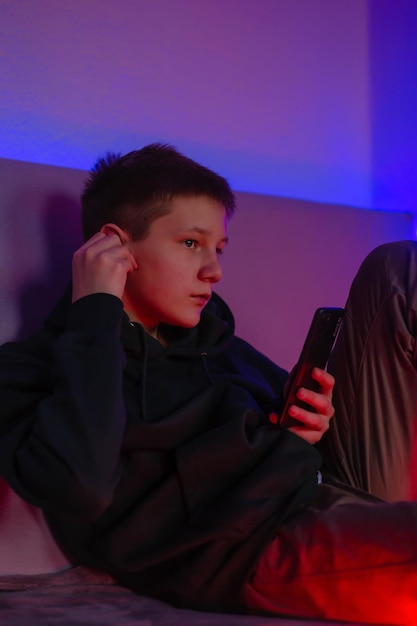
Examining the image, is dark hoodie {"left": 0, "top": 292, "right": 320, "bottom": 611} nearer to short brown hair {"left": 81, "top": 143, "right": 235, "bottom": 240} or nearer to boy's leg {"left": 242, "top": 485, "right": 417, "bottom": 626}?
boy's leg {"left": 242, "top": 485, "right": 417, "bottom": 626}

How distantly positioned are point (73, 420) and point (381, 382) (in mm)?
461

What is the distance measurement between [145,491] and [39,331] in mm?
281

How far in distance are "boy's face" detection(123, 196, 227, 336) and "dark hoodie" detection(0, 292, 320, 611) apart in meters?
0.07

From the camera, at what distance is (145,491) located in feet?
2.99

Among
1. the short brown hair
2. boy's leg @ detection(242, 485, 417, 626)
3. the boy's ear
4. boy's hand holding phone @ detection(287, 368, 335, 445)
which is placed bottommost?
boy's leg @ detection(242, 485, 417, 626)

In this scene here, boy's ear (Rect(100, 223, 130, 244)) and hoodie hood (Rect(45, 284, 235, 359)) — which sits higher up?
boy's ear (Rect(100, 223, 130, 244))

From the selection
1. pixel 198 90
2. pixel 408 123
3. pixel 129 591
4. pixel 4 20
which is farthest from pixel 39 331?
pixel 408 123

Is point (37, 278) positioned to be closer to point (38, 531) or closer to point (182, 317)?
A: point (182, 317)

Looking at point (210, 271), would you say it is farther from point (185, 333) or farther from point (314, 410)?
point (314, 410)

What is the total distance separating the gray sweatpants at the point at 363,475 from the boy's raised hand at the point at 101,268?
1.15 ft

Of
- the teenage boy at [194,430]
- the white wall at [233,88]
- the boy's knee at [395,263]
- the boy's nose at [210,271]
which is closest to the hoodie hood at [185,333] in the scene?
the teenage boy at [194,430]

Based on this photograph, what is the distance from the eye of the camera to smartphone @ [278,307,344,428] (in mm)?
943

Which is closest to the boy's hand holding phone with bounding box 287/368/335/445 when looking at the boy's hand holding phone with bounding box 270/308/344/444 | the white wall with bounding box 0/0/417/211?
the boy's hand holding phone with bounding box 270/308/344/444

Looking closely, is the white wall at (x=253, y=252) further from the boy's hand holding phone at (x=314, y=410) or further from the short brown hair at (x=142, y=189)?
the boy's hand holding phone at (x=314, y=410)
